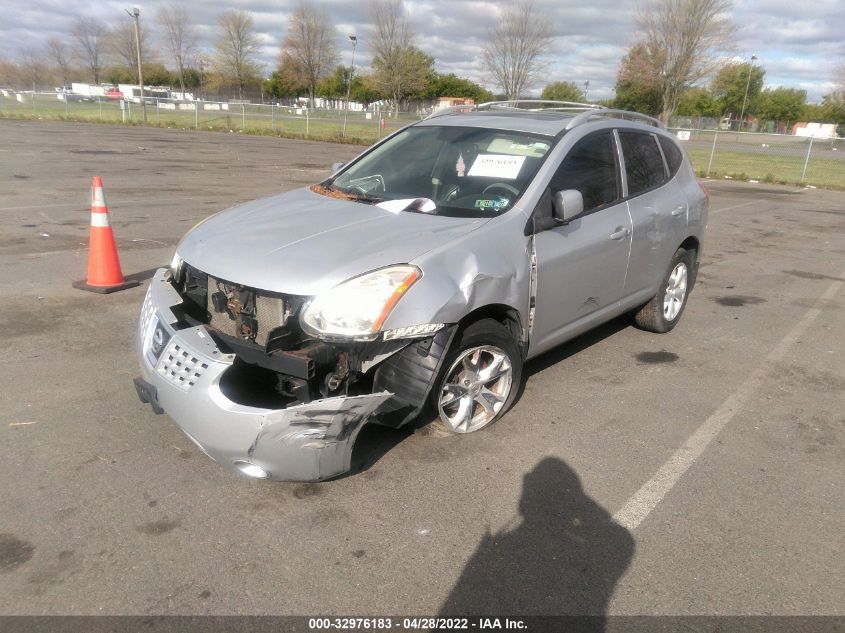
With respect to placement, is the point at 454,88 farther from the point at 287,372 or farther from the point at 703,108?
the point at 287,372

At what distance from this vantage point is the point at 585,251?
406 cm

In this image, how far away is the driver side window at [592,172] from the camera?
13.2 ft

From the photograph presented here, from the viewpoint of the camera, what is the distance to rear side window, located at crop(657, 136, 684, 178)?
17.6ft

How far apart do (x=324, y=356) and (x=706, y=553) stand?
1.90 metres

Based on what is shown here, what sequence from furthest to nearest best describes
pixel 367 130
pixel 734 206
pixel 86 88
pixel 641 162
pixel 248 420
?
1. pixel 86 88
2. pixel 367 130
3. pixel 734 206
4. pixel 641 162
5. pixel 248 420

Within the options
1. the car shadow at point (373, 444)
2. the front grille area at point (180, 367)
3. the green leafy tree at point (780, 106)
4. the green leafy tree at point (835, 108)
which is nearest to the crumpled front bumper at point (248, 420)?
the front grille area at point (180, 367)

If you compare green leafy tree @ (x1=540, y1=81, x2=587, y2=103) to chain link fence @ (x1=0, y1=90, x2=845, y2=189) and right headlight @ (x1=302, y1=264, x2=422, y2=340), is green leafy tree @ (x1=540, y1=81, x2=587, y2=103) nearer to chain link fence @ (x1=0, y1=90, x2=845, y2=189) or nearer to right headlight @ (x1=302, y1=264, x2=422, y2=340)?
chain link fence @ (x1=0, y1=90, x2=845, y2=189)

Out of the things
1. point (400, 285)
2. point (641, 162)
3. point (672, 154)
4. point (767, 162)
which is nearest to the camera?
point (400, 285)

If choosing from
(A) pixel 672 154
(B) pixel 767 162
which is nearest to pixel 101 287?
(A) pixel 672 154

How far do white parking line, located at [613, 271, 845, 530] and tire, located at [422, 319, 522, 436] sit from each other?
3.03ft

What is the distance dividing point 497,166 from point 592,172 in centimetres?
74

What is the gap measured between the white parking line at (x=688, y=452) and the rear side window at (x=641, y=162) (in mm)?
1652

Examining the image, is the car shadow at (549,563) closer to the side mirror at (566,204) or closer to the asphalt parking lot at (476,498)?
the asphalt parking lot at (476,498)

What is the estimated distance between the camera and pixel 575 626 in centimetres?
236
